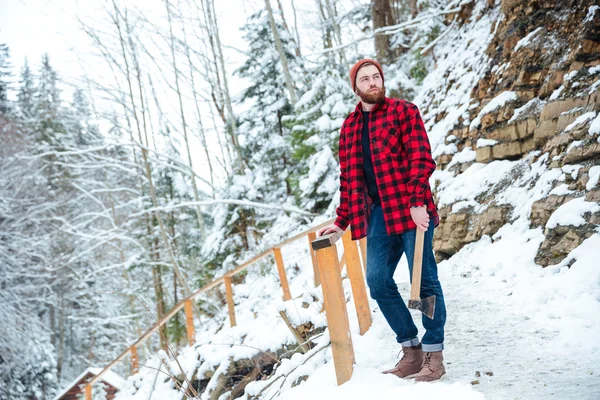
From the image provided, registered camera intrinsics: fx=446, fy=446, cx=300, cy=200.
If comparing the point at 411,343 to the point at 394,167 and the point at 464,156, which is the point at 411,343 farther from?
the point at 464,156

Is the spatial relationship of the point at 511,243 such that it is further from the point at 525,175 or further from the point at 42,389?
the point at 42,389

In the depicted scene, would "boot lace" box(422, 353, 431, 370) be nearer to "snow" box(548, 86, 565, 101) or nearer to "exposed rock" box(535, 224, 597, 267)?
"exposed rock" box(535, 224, 597, 267)

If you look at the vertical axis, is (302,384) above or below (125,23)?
below

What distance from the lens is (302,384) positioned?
2799 mm

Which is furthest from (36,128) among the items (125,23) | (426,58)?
(426,58)

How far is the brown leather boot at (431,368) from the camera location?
7.97 feet

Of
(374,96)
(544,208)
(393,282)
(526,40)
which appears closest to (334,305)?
(393,282)

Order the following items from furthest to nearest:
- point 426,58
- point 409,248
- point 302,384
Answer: point 426,58
point 302,384
point 409,248

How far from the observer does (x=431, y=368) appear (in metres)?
2.45

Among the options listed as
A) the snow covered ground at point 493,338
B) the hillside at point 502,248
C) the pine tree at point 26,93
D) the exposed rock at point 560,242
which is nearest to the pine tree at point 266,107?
the hillside at point 502,248

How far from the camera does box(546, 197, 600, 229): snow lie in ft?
12.6

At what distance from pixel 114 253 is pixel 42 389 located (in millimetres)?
7552

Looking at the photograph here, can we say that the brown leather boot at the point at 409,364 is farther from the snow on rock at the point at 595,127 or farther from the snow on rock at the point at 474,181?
the snow on rock at the point at 474,181

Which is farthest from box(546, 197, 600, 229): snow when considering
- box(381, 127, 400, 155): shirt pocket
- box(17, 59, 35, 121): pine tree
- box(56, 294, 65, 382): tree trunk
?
box(17, 59, 35, 121): pine tree
